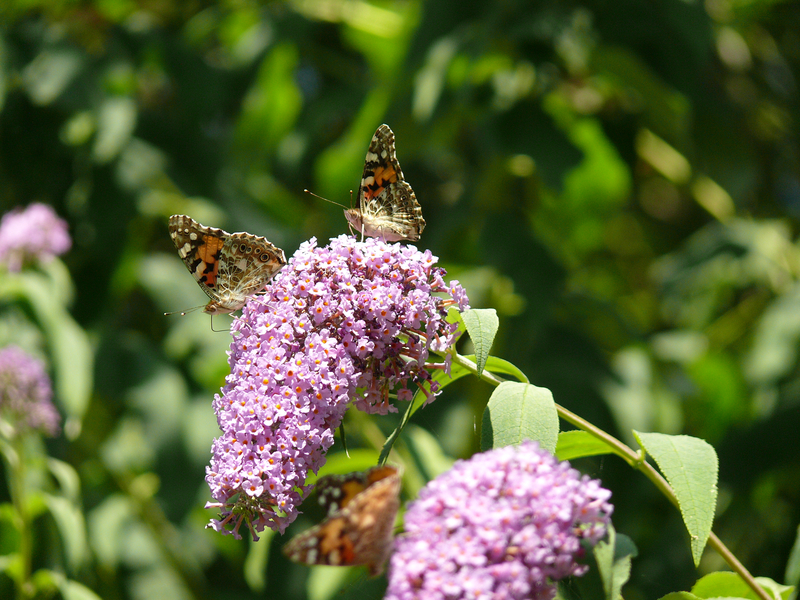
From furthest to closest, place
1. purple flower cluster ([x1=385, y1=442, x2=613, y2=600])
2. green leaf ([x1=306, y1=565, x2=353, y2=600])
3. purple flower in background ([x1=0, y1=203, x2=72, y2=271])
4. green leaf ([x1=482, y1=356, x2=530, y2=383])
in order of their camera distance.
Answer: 1. purple flower in background ([x1=0, y1=203, x2=72, y2=271])
2. green leaf ([x1=306, y1=565, x2=353, y2=600])
3. green leaf ([x1=482, y1=356, x2=530, y2=383])
4. purple flower cluster ([x1=385, y1=442, x2=613, y2=600])

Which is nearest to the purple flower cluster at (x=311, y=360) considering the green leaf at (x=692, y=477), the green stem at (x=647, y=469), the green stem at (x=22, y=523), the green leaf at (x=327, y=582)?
the green stem at (x=647, y=469)

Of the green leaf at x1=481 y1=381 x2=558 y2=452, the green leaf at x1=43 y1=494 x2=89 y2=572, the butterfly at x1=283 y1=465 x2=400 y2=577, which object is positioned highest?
the green leaf at x1=481 y1=381 x2=558 y2=452

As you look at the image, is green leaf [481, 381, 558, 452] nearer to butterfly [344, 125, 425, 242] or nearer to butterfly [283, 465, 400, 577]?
butterfly [283, 465, 400, 577]

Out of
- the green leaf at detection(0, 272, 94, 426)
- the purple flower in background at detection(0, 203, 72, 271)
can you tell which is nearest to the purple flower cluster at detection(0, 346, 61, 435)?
the green leaf at detection(0, 272, 94, 426)

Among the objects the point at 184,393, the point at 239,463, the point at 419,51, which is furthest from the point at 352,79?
the point at 239,463

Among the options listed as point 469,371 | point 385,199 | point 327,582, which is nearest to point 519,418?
point 469,371

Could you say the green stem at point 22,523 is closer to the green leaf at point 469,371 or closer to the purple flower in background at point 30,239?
the purple flower in background at point 30,239
